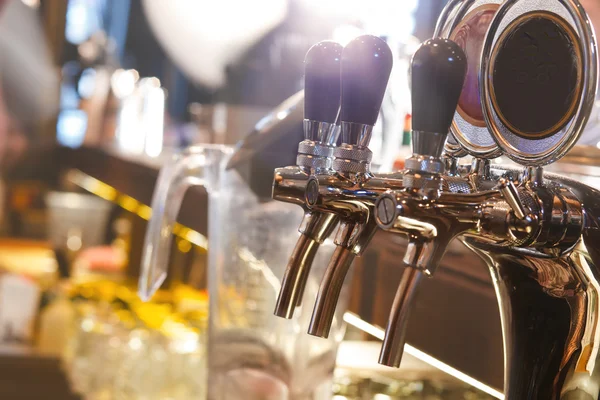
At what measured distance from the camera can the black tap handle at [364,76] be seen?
46 cm

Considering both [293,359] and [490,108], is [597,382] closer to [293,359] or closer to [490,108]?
[490,108]

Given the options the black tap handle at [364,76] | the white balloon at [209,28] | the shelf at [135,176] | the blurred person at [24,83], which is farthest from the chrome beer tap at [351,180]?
the blurred person at [24,83]

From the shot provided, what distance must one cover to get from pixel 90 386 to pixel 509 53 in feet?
4.83

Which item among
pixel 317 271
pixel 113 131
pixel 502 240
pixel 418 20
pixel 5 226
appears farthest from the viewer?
pixel 5 226

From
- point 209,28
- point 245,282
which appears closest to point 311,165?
point 245,282

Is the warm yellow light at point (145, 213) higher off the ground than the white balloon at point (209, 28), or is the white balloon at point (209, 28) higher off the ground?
the white balloon at point (209, 28)

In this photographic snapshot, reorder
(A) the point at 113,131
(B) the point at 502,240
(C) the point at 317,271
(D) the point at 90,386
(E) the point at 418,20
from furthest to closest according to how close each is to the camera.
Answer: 1. (A) the point at 113,131
2. (E) the point at 418,20
3. (D) the point at 90,386
4. (C) the point at 317,271
5. (B) the point at 502,240

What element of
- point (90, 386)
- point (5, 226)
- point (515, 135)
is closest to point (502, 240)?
point (515, 135)

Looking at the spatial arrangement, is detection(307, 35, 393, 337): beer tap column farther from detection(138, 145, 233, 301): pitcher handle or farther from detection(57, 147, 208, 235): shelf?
detection(57, 147, 208, 235): shelf

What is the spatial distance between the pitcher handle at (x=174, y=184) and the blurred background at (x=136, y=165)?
0.04m

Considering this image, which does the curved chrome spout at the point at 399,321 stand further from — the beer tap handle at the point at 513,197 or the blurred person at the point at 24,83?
Answer: the blurred person at the point at 24,83

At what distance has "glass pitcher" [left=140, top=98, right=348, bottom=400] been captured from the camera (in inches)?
30.6

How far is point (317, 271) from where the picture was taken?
77 cm

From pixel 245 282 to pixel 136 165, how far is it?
88 centimetres
